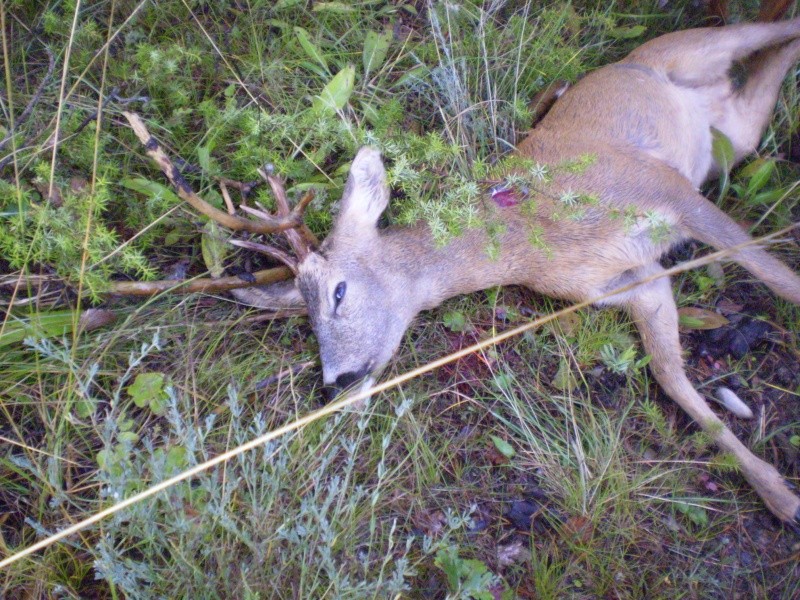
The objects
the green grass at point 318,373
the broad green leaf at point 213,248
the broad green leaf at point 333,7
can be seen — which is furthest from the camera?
the broad green leaf at point 333,7

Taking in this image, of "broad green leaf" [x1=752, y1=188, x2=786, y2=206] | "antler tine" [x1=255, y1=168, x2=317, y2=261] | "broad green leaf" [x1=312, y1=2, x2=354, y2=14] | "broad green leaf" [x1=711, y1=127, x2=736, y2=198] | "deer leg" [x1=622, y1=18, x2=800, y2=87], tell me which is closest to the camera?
"antler tine" [x1=255, y1=168, x2=317, y2=261]

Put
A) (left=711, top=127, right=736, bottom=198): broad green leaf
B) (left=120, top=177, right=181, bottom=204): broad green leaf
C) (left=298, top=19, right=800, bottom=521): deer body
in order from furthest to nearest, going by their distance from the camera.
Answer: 1. (left=711, top=127, right=736, bottom=198): broad green leaf
2. (left=120, top=177, right=181, bottom=204): broad green leaf
3. (left=298, top=19, right=800, bottom=521): deer body

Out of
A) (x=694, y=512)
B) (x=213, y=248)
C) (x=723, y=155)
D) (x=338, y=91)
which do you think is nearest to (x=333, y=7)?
(x=338, y=91)

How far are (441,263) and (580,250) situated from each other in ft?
2.38

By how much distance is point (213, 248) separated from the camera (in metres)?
3.46

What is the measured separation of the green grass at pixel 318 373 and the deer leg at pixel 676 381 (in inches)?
3.9

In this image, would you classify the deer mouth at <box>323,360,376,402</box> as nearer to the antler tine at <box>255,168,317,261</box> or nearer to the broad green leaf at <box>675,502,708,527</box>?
the antler tine at <box>255,168,317,261</box>

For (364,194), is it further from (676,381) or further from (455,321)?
(676,381)

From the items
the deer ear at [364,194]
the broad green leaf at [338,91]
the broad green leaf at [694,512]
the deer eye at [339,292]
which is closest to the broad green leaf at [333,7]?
the broad green leaf at [338,91]

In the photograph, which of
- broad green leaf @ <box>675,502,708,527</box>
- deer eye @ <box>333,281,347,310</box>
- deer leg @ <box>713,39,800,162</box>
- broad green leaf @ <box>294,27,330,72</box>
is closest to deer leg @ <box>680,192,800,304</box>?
deer leg @ <box>713,39,800,162</box>

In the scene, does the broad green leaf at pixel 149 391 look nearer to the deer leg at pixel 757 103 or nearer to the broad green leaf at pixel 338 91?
the broad green leaf at pixel 338 91

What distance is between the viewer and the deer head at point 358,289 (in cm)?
307

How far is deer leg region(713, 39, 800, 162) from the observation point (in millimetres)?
4027

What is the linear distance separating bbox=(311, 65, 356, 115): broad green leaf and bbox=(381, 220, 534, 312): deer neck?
90 centimetres
